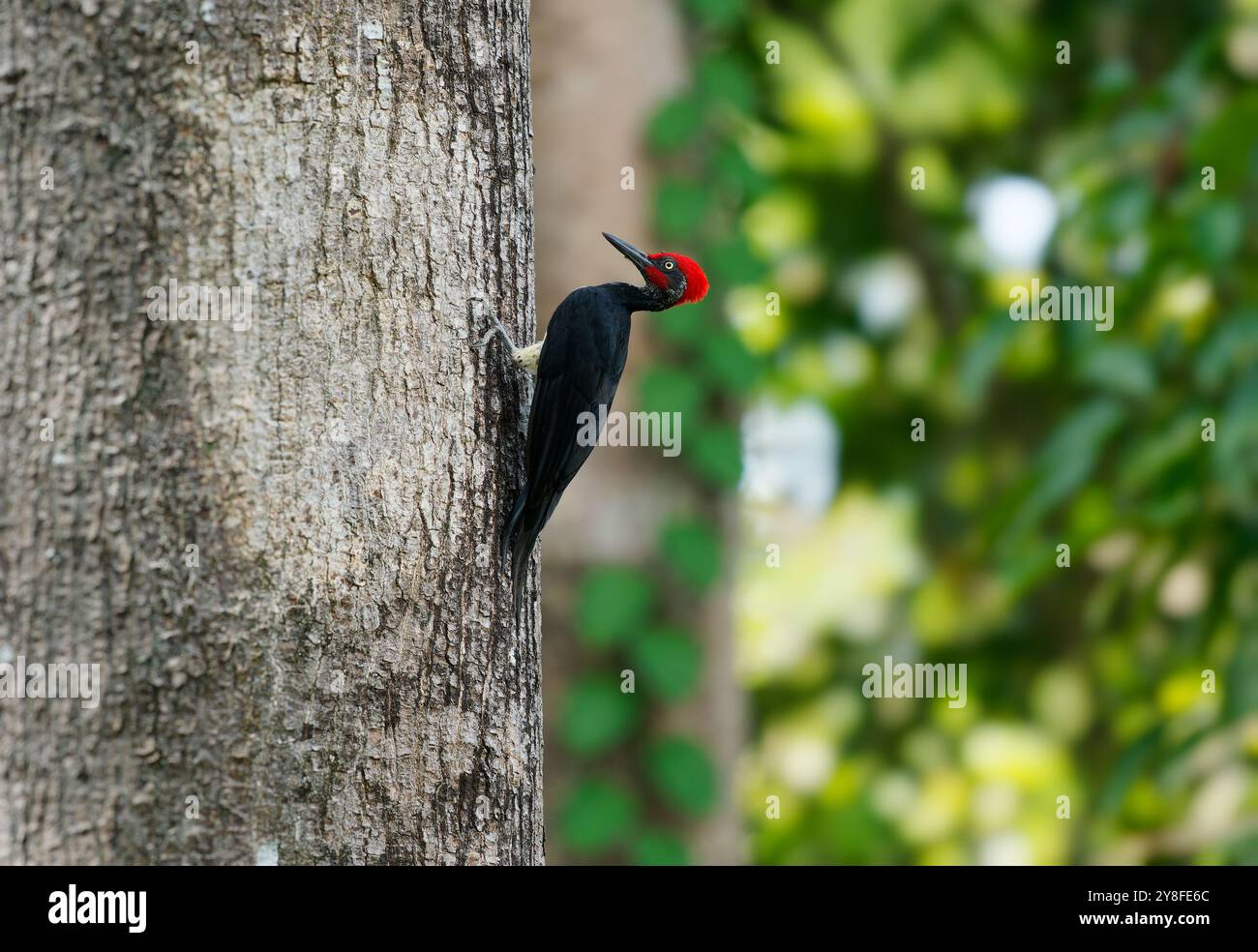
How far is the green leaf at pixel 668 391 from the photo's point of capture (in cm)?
386

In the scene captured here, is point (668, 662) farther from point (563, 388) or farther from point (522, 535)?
point (522, 535)

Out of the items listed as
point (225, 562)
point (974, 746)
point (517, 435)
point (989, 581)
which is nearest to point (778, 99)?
point (989, 581)

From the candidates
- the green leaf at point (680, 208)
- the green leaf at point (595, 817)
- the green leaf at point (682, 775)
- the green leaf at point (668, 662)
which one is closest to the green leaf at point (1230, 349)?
the green leaf at point (680, 208)

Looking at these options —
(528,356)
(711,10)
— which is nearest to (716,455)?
(711,10)

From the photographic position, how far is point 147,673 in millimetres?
1697

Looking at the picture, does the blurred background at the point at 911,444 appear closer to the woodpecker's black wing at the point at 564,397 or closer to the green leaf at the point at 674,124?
the green leaf at the point at 674,124

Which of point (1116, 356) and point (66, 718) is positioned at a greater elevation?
point (1116, 356)

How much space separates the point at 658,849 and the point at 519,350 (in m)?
2.11

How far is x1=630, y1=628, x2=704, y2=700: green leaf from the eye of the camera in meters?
3.80

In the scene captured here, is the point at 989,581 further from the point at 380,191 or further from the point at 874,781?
the point at 380,191

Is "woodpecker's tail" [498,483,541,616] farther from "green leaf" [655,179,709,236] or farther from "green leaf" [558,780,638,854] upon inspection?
"green leaf" [655,179,709,236]

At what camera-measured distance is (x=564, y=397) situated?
2.41 meters

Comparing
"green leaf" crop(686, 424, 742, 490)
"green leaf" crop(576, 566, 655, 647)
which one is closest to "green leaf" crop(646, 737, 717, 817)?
"green leaf" crop(576, 566, 655, 647)

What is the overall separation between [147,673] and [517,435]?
76 cm
